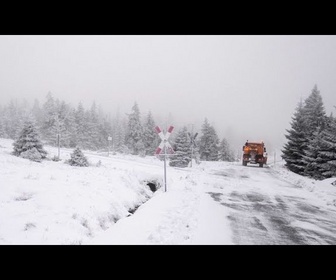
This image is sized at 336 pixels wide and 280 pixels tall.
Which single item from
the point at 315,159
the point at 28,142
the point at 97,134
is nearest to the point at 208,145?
the point at 97,134

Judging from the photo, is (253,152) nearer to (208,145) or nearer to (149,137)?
(208,145)

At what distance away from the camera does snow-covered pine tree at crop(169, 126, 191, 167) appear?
42.8 m

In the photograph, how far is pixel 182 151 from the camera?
142 feet

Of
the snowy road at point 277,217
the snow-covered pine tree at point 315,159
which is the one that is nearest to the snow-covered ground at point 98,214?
the snowy road at point 277,217

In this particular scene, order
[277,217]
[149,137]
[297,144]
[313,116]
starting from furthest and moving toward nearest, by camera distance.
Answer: [149,137], [313,116], [297,144], [277,217]

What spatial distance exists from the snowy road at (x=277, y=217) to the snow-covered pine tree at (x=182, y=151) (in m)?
28.5

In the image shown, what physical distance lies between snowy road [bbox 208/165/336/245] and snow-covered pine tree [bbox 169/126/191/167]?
28.5m

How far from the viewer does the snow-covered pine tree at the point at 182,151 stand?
140 ft

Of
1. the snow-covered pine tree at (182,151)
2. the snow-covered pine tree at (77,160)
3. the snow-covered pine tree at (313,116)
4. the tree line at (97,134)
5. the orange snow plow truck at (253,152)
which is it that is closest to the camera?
the snow-covered pine tree at (77,160)

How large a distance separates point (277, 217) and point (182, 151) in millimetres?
34290

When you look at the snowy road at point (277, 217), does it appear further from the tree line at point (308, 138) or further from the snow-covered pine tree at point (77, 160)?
the tree line at point (308, 138)
